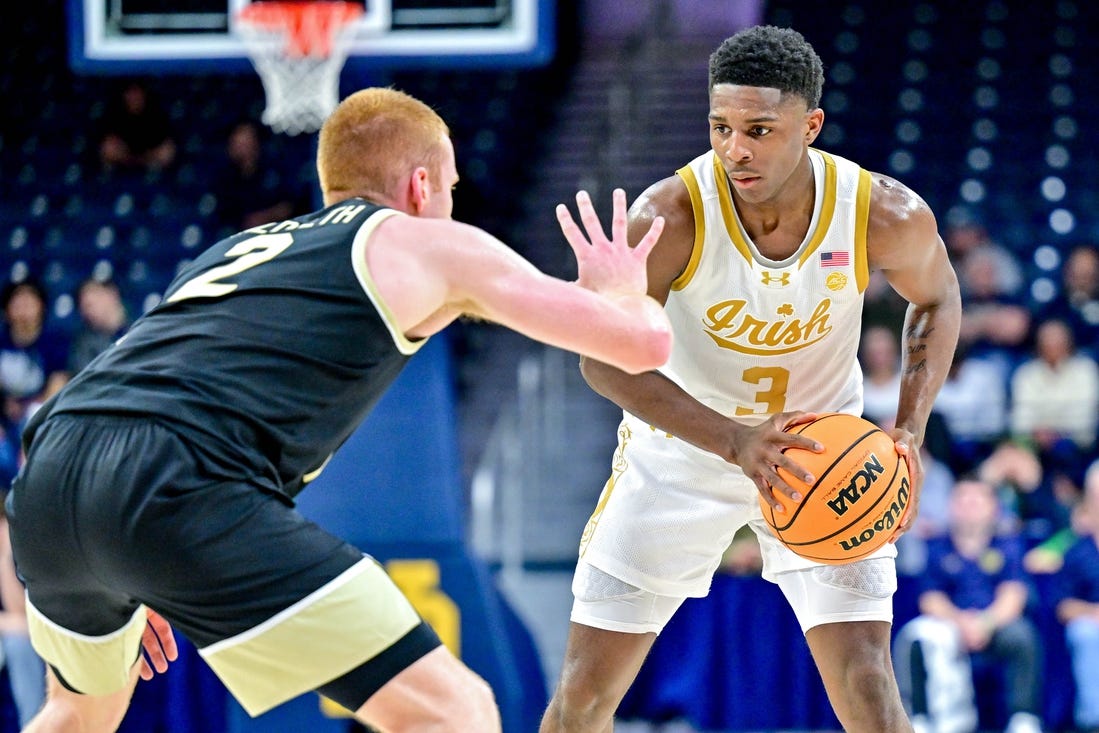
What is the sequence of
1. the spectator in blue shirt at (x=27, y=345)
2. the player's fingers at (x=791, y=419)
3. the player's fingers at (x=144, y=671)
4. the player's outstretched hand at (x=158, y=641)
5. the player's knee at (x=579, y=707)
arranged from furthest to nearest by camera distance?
the spectator in blue shirt at (x=27, y=345) → the player's knee at (x=579, y=707) → the player's fingers at (x=791, y=419) → the player's outstretched hand at (x=158, y=641) → the player's fingers at (x=144, y=671)

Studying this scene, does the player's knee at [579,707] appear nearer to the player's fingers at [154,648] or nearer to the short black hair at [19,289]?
the player's fingers at [154,648]

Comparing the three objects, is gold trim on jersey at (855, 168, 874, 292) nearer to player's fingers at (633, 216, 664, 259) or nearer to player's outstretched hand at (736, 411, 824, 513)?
player's outstretched hand at (736, 411, 824, 513)

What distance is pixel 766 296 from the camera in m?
4.09

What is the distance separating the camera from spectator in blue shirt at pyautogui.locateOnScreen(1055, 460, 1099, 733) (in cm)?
747

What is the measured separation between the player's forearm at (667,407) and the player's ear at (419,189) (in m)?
0.84

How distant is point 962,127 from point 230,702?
28.0ft

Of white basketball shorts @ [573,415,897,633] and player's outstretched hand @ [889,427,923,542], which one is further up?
player's outstretched hand @ [889,427,923,542]

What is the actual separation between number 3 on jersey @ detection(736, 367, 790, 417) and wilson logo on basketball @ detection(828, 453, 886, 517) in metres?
0.50

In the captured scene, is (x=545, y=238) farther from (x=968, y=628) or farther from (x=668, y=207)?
(x=668, y=207)

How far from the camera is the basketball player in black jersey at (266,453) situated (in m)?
2.95

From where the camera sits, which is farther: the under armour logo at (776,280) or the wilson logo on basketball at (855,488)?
the under armour logo at (776,280)

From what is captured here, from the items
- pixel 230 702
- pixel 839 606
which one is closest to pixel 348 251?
pixel 839 606

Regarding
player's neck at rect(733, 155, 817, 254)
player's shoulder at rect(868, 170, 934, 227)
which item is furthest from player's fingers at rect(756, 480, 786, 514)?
player's shoulder at rect(868, 170, 934, 227)

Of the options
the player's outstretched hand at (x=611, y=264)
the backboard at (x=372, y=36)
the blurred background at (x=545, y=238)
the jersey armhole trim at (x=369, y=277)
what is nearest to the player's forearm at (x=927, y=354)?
the player's outstretched hand at (x=611, y=264)
